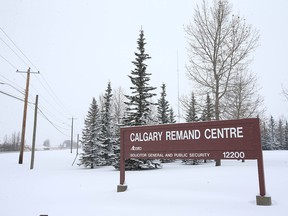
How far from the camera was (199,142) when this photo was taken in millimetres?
6914

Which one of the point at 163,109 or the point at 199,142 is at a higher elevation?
the point at 163,109

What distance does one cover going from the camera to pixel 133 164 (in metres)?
18.0

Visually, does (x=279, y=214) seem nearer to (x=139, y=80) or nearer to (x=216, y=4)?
(x=139, y=80)

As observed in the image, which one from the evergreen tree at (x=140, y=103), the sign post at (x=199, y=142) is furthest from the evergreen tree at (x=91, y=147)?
the sign post at (x=199, y=142)

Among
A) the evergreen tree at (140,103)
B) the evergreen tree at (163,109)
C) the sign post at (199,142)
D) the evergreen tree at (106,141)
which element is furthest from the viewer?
the evergreen tree at (163,109)

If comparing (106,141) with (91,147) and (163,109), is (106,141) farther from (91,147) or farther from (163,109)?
(163,109)

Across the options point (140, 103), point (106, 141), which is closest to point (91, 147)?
point (106, 141)

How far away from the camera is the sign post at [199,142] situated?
6.06 metres

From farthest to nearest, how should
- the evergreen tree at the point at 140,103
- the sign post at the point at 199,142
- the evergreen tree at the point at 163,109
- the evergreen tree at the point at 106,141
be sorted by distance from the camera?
1. the evergreen tree at the point at 163,109
2. the evergreen tree at the point at 106,141
3. the evergreen tree at the point at 140,103
4. the sign post at the point at 199,142

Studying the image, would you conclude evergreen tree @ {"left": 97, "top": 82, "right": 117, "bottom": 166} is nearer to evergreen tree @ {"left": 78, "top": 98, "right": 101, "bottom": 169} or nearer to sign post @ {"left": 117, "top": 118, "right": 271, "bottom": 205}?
evergreen tree @ {"left": 78, "top": 98, "right": 101, "bottom": 169}

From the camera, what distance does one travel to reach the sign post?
19.9 feet

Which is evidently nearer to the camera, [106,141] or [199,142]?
[199,142]

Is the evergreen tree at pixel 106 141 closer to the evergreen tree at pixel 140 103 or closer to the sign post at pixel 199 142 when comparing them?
the evergreen tree at pixel 140 103

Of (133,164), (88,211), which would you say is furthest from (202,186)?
(133,164)
